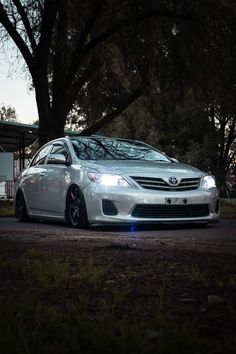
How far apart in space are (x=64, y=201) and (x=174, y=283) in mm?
6243

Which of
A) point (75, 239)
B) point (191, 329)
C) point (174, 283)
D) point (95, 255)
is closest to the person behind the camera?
point (191, 329)

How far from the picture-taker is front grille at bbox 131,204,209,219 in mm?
9307

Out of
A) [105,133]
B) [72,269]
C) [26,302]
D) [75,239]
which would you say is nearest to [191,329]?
[26,302]

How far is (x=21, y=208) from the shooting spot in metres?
12.2

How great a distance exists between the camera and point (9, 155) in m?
30.0

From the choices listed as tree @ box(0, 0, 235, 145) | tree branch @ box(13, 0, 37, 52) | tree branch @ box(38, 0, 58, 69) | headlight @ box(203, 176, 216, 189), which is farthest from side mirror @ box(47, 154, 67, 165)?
tree branch @ box(13, 0, 37, 52)

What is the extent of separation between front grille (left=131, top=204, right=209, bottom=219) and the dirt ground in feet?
7.87

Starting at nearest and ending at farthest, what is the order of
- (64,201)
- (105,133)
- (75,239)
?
(75,239) → (64,201) → (105,133)

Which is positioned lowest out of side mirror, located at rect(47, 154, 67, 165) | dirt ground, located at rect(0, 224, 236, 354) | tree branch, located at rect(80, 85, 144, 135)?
dirt ground, located at rect(0, 224, 236, 354)

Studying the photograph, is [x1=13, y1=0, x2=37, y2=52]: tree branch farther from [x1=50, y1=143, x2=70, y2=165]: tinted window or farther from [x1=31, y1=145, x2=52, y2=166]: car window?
[x1=50, y1=143, x2=70, y2=165]: tinted window

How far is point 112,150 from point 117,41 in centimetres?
911

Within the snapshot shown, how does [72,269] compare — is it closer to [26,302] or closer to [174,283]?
[174,283]

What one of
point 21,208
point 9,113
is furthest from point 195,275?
point 9,113

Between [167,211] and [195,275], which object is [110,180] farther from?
[195,275]
